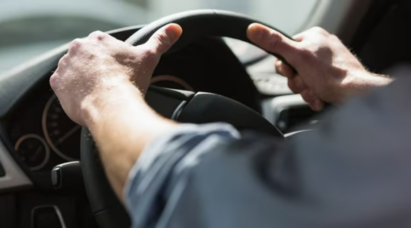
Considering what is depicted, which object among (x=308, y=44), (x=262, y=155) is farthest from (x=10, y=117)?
(x=262, y=155)

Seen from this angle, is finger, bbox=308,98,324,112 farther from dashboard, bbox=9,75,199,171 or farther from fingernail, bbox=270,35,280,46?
dashboard, bbox=9,75,199,171

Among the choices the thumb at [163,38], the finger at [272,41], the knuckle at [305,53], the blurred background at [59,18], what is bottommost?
the blurred background at [59,18]

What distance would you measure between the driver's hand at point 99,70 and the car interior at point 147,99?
85 mm

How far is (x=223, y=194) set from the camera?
2.14ft

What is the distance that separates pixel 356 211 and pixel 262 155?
11 cm

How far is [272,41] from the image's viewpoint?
1.31 metres

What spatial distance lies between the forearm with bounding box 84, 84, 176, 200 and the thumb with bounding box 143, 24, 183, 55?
23 cm

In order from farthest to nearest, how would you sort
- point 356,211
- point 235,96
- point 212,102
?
point 235,96 → point 212,102 → point 356,211

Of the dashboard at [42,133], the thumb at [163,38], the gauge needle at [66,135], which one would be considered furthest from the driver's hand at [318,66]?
the gauge needle at [66,135]

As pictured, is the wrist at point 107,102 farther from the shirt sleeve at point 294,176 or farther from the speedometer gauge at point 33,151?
the speedometer gauge at point 33,151

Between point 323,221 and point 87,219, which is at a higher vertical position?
point 323,221

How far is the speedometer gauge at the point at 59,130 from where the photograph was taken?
1.48 meters

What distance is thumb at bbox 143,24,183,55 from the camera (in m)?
1.12

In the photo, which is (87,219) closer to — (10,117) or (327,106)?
(10,117)
